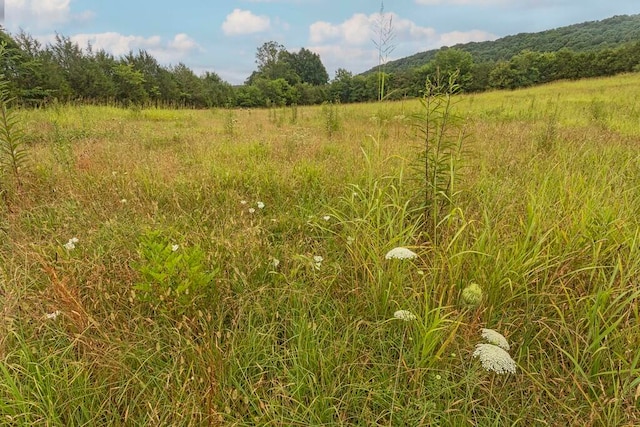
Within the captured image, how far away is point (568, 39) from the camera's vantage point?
57.6m

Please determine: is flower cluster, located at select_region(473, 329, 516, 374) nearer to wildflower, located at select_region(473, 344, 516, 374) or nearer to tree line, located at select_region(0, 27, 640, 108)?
wildflower, located at select_region(473, 344, 516, 374)

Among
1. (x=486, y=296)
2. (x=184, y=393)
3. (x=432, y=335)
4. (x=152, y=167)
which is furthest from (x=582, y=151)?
(x=152, y=167)

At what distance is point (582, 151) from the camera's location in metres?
3.54

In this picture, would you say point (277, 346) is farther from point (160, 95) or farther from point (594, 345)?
point (160, 95)

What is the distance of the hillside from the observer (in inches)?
1785

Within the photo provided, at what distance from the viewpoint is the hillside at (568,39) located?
45.3m

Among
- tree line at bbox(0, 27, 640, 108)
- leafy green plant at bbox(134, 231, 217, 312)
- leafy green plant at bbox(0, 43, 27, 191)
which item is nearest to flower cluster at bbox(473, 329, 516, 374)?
leafy green plant at bbox(134, 231, 217, 312)

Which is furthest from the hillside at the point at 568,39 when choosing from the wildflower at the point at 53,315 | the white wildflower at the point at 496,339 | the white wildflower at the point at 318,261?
the wildflower at the point at 53,315

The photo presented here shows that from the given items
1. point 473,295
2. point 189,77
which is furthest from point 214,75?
point 473,295

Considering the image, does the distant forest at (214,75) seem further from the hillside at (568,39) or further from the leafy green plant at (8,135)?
the leafy green plant at (8,135)

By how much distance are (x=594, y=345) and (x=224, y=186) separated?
8.98 ft

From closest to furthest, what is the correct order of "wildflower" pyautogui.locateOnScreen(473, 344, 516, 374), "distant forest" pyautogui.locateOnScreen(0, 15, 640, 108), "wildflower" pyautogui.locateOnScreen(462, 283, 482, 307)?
"wildflower" pyautogui.locateOnScreen(473, 344, 516, 374) < "wildflower" pyautogui.locateOnScreen(462, 283, 482, 307) < "distant forest" pyautogui.locateOnScreen(0, 15, 640, 108)

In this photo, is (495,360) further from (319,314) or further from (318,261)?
(318,261)

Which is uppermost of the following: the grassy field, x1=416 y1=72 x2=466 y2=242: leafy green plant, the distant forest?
the distant forest
